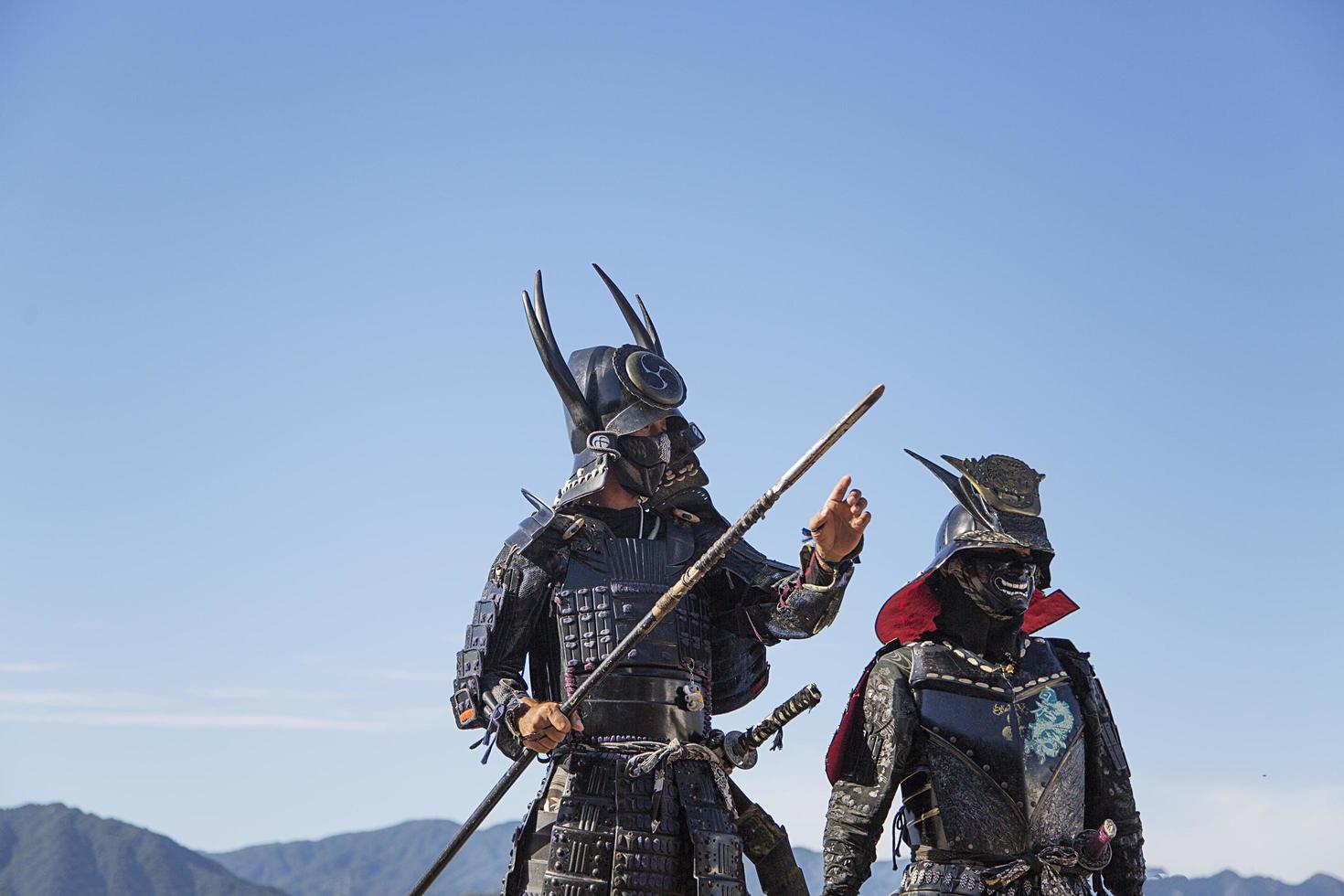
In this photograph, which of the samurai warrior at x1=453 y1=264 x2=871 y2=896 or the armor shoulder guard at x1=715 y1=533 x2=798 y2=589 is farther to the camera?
the armor shoulder guard at x1=715 y1=533 x2=798 y2=589

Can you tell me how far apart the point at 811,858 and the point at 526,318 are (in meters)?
25.7

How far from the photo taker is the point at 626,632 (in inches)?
332

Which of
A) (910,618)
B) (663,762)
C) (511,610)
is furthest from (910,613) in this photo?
(511,610)

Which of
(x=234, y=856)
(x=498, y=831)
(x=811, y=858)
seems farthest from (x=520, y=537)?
(x=234, y=856)

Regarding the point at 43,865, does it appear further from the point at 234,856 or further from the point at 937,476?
the point at 937,476

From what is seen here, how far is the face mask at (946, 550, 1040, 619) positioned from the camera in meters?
9.16

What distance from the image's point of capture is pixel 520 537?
8.77m

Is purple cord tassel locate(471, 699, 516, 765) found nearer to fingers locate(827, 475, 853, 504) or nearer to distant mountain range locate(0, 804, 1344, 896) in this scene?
fingers locate(827, 475, 853, 504)

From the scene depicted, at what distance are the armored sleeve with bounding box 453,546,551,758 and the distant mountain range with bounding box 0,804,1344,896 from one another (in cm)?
846

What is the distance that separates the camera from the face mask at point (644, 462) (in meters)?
8.85

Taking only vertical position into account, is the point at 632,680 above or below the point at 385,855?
below

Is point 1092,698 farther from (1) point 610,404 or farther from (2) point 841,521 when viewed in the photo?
(1) point 610,404

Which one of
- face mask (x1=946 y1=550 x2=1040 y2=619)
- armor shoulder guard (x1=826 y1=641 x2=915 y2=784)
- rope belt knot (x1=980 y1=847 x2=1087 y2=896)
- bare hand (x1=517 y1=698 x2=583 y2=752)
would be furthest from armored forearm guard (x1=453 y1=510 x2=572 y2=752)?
rope belt knot (x1=980 y1=847 x2=1087 y2=896)

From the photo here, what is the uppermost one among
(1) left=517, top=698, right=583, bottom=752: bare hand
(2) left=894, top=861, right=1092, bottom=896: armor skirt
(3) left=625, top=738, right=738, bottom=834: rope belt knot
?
(1) left=517, top=698, right=583, bottom=752: bare hand
